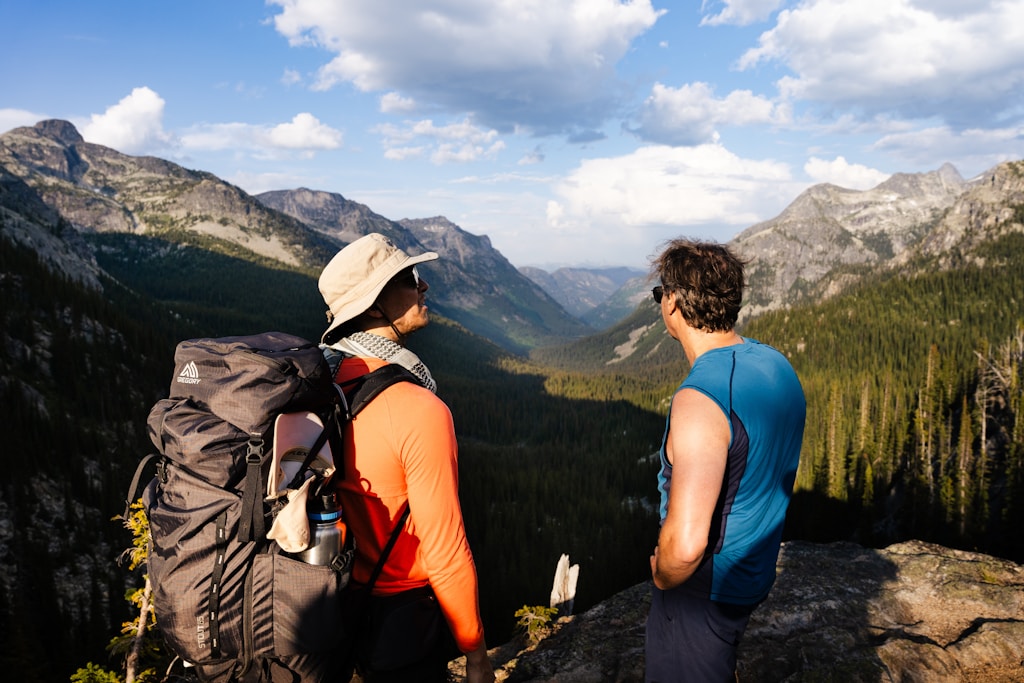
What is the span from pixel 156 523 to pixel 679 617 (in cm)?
388

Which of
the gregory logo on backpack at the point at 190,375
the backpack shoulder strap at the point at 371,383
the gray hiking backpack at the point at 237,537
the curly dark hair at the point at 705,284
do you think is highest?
the curly dark hair at the point at 705,284

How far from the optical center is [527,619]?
18.4m

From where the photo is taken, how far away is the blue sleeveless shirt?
3.97 m

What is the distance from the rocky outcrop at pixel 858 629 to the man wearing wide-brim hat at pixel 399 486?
714cm

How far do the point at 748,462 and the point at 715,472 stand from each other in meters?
0.51

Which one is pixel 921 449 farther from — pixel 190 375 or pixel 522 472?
pixel 190 375

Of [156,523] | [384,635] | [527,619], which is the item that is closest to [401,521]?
[384,635]

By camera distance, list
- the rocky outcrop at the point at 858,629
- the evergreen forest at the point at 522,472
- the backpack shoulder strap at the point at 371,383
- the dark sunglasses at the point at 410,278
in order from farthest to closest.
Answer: the evergreen forest at the point at 522,472 → the rocky outcrop at the point at 858,629 → the dark sunglasses at the point at 410,278 → the backpack shoulder strap at the point at 371,383

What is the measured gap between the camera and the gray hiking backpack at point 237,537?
10.8 ft

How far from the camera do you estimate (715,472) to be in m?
3.73

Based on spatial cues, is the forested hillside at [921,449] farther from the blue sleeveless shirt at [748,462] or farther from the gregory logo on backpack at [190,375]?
the gregory logo on backpack at [190,375]

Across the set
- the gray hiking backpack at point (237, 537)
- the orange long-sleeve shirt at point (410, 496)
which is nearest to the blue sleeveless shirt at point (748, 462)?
the orange long-sleeve shirt at point (410, 496)

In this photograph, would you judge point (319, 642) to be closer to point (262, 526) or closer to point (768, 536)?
point (262, 526)

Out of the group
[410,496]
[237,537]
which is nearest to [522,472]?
[410,496]
